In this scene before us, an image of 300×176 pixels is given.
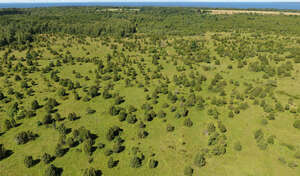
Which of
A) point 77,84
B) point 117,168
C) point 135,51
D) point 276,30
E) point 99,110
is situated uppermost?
point 276,30

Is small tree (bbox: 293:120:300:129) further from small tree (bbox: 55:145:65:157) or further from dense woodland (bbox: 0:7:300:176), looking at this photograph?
small tree (bbox: 55:145:65:157)

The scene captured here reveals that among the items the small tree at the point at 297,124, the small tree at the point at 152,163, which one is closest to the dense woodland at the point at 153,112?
the small tree at the point at 152,163

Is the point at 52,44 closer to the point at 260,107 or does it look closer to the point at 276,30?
the point at 260,107

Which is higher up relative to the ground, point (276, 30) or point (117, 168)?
point (276, 30)

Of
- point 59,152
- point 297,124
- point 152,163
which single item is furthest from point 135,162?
point 297,124

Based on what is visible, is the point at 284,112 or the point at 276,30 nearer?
the point at 284,112

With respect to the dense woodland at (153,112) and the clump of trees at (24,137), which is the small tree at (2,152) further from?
the clump of trees at (24,137)

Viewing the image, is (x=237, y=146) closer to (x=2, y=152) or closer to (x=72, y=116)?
(x=72, y=116)

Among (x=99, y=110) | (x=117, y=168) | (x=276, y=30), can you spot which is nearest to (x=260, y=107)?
(x=117, y=168)
